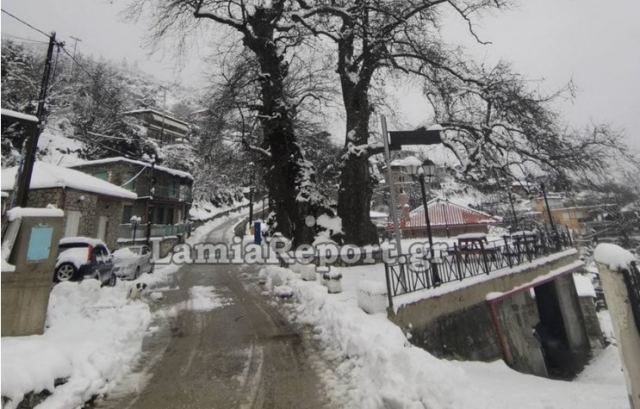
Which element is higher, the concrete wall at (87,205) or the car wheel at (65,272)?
the concrete wall at (87,205)

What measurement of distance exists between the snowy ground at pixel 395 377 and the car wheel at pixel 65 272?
834 cm

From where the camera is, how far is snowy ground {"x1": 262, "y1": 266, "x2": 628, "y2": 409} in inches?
125

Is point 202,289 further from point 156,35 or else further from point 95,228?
point 95,228

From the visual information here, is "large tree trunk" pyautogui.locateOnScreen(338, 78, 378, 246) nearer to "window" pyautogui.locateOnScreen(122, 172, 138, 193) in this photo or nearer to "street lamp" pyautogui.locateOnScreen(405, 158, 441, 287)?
"street lamp" pyautogui.locateOnScreen(405, 158, 441, 287)

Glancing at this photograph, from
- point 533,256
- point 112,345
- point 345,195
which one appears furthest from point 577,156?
point 112,345

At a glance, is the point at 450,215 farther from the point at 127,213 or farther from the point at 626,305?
the point at 127,213

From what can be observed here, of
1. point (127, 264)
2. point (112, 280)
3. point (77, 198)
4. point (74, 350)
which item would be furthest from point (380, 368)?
point (77, 198)

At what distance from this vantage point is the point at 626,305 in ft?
8.73

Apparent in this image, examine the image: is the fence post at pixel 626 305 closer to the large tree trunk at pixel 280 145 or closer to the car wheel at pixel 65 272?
the large tree trunk at pixel 280 145

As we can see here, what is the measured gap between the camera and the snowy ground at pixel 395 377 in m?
3.18

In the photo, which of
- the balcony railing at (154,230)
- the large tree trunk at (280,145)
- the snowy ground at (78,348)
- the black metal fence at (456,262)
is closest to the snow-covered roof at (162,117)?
the balcony railing at (154,230)

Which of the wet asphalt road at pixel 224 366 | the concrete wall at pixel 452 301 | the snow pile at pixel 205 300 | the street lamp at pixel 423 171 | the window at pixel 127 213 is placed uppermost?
the window at pixel 127 213

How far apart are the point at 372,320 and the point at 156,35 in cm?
1345

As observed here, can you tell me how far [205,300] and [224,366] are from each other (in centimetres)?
502
